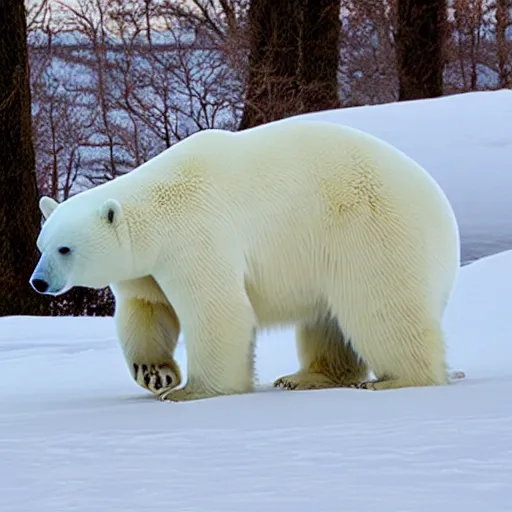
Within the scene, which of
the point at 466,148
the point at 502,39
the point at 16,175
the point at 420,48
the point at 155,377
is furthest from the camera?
the point at 502,39

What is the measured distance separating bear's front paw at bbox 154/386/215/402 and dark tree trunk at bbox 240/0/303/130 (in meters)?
7.64

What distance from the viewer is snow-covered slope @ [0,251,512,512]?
56.4 inches

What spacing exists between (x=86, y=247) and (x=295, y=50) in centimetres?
825

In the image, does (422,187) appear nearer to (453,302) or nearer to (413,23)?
(453,302)

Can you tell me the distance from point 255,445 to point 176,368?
1.49 meters

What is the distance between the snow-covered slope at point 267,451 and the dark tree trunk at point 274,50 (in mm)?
7693

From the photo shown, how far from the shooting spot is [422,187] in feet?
10.3

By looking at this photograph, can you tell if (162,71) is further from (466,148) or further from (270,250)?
(270,250)

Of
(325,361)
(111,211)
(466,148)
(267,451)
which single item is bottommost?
(267,451)

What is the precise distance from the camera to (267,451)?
1.77 meters

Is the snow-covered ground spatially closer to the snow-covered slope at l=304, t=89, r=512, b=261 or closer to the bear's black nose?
the bear's black nose

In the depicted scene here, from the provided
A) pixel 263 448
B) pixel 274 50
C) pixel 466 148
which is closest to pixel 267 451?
pixel 263 448

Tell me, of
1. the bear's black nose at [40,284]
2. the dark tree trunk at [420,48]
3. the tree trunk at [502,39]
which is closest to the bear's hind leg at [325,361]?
the bear's black nose at [40,284]

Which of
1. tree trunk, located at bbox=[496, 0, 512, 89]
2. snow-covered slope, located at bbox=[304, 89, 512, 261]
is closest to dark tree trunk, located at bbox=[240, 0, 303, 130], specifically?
snow-covered slope, located at bbox=[304, 89, 512, 261]
